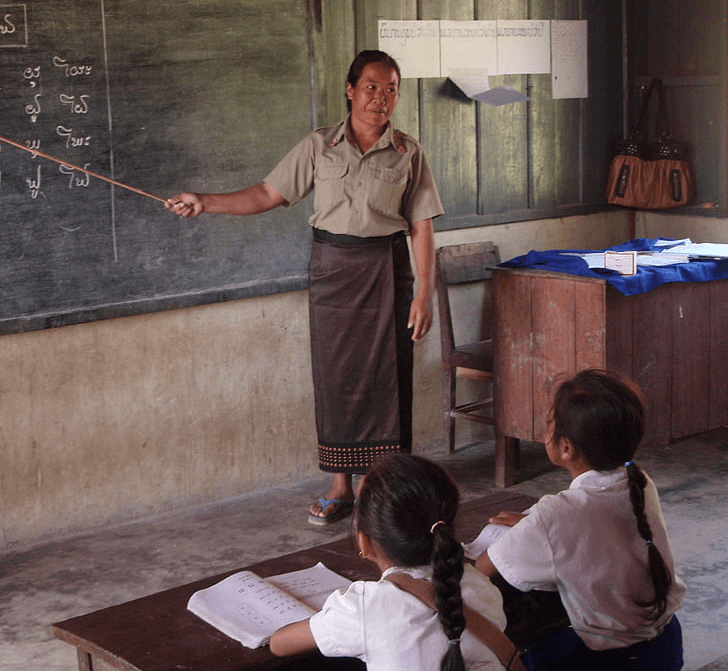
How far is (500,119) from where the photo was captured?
546 cm

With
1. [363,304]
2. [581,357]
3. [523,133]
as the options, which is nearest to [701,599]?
[581,357]

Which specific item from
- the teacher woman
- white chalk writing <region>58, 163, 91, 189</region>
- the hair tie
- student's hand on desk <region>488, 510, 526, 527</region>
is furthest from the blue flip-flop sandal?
the hair tie

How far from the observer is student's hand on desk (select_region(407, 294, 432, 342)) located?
4254 millimetres

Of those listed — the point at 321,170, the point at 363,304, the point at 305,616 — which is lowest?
the point at 305,616

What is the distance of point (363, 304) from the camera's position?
4.32m

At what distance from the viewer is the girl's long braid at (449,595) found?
1.83 meters

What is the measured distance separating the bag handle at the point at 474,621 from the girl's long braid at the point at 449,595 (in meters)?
0.03

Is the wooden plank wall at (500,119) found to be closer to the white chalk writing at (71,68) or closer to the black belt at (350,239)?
the black belt at (350,239)

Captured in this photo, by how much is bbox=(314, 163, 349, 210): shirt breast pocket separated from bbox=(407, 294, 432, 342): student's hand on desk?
0.47 m

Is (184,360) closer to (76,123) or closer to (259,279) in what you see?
(259,279)

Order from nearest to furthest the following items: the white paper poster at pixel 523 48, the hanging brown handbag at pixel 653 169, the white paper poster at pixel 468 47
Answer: the white paper poster at pixel 468 47, the white paper poster at pixel 523 48, the hanging brown handbag at pixel 653 169

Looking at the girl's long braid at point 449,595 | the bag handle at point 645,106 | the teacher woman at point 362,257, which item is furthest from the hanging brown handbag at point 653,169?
the girl's long braid at point 449,595

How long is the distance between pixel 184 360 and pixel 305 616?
8.25 feet

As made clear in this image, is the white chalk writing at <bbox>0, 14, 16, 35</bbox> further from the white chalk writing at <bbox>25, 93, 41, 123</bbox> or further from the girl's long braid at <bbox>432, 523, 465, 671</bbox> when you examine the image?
the girl's long braid at <bbox>432, 523, 465, 671</bbox>
